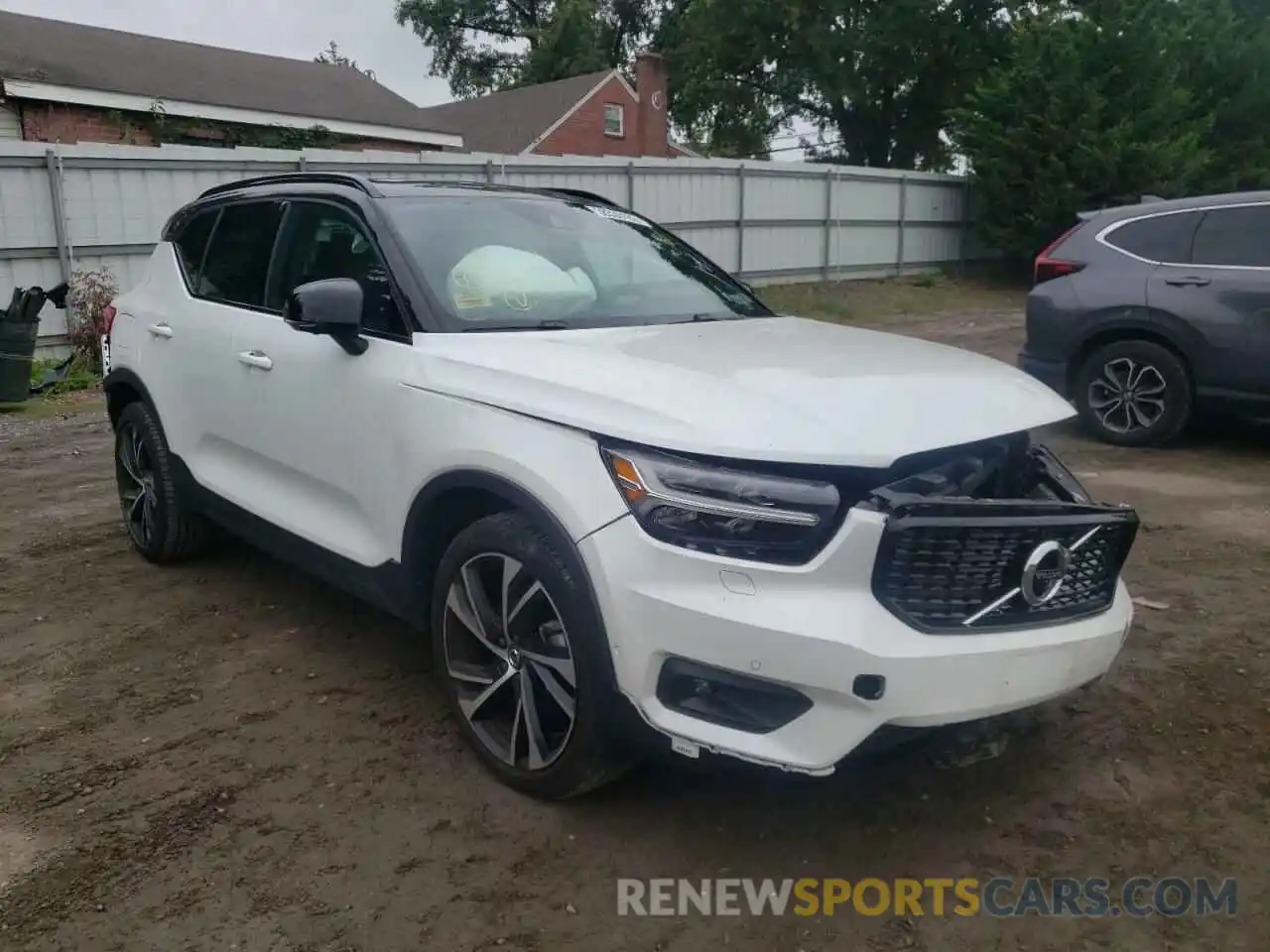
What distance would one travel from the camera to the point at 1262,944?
2326mm

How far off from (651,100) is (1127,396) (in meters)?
30.3

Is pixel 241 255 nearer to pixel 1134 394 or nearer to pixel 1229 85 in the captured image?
pixel 1134 394

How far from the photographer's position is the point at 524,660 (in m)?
2.80

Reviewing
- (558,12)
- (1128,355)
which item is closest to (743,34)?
(558,12)

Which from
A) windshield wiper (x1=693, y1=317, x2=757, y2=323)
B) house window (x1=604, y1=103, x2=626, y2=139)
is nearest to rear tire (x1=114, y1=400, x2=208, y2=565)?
windshield wiper (x1=693, y1=317, x2=757, y2=323)

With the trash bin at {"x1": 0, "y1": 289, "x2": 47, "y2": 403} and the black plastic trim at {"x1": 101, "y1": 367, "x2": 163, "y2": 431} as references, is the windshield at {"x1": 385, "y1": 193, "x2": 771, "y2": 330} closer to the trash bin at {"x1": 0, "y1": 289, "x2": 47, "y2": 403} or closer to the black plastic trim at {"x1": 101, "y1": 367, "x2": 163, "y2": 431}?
the black plastic trim at {"x1": 101, "y1": 367, "x2": 163, "y2": 431}

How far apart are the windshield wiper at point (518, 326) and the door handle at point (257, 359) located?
0.98 metres

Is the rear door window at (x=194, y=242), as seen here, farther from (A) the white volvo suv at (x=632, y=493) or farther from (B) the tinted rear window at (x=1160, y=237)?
(B) the tinted rear window at (x=1160, y=237)

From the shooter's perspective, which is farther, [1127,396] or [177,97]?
[177,97]

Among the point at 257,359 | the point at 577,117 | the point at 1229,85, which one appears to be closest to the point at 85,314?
the point at 257,359

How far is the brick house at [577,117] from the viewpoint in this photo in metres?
32.4

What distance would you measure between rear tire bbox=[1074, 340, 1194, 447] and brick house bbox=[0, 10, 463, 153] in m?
18.2

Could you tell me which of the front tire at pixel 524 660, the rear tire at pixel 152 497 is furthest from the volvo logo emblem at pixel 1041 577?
the rear tire at pixel 152 497

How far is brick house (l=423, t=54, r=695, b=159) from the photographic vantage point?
106 ft
